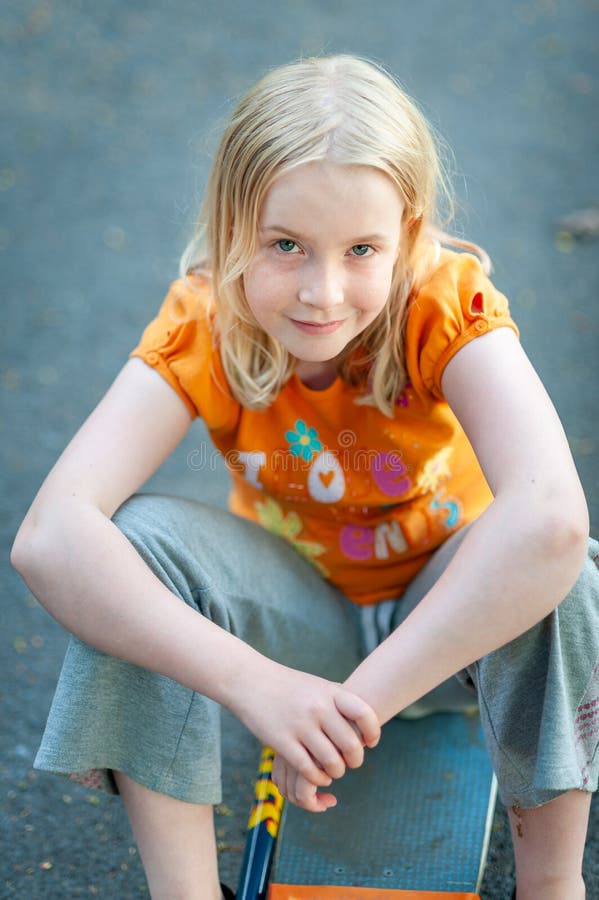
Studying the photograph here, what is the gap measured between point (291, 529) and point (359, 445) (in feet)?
0.54

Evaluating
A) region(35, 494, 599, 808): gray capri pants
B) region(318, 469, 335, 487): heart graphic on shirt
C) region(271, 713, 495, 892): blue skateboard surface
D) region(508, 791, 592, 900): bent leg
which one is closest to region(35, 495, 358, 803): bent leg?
region(35, 494, 599, 808): gray capri pants

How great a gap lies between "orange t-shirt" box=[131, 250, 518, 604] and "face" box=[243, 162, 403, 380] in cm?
9

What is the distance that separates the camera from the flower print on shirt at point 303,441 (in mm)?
1238

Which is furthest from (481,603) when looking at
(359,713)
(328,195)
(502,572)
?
(328,195)

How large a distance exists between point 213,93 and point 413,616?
2.29 metres

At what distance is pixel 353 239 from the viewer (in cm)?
103

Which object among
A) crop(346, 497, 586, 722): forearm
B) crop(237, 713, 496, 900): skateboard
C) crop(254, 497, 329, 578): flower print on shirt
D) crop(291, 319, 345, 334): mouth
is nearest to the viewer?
crop(346, 497, 586, 722): forearm

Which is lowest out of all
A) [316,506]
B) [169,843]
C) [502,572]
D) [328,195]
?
[169,843]

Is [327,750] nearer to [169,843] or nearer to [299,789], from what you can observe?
[299,789]

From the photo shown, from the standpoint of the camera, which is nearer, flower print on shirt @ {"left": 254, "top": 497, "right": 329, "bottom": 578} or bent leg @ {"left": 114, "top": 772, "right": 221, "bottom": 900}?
bent leg @ {"left": 114, "top": 772, "right": 221, "bottom": 900}

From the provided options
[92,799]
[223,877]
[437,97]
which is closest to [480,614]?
[223,877]

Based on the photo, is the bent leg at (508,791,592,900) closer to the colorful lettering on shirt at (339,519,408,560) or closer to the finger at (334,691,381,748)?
the finger at (334,691,381,748)

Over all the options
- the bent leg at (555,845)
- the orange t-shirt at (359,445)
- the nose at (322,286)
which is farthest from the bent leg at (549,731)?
the nose at (322,286)

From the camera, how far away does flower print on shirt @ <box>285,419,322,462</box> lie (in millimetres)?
1238
